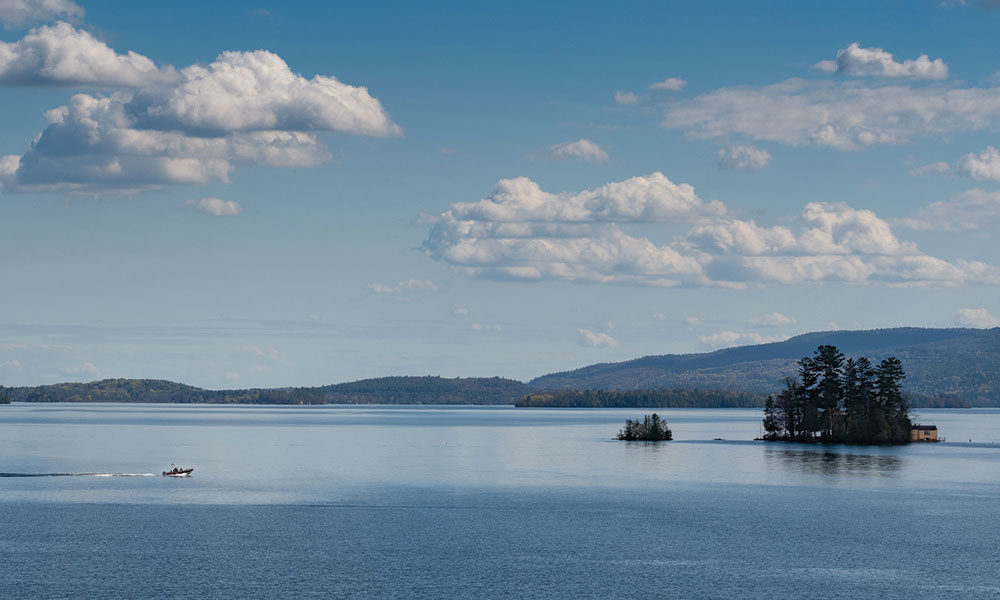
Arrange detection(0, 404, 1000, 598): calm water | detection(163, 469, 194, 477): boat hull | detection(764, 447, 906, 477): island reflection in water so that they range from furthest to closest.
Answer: detection(764, 447, 906, 477): island reflection in water
detection(163, 469, 194, 477): boat hull
detection(0, 404, 1000, 598): calm water

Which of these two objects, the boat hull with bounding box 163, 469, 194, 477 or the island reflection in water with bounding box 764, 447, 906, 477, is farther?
the island reflection in water with bounding box 764, 447, 906, 477

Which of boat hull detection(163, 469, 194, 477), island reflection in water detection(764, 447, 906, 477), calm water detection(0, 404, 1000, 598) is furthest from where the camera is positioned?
island reflection in water detection(764, 447, 906, 477)

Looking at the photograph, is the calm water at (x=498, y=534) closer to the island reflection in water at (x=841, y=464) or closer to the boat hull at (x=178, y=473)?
the island reflection in water at (x=841, y=464)

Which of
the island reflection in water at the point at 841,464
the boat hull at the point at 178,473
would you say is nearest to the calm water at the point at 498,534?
the island reflection in water at the point at 841,464

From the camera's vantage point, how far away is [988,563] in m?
83.6

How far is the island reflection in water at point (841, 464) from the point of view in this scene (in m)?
162

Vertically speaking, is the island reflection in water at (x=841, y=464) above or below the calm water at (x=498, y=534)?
above

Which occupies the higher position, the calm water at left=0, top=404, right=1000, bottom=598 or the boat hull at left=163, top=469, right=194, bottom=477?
the boat hull at left=163, top=469, right=194, bottom=477

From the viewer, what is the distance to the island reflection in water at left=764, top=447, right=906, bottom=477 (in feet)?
533

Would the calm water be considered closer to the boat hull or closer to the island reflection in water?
the island reflection in water

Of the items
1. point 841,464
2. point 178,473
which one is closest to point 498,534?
point 178,473

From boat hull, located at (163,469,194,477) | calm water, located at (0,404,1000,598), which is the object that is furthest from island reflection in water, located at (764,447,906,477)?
boat hull, located at (163,469,194,477)

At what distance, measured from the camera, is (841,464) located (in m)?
178

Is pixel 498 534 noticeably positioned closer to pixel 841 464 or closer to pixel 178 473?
pixel 178 473
